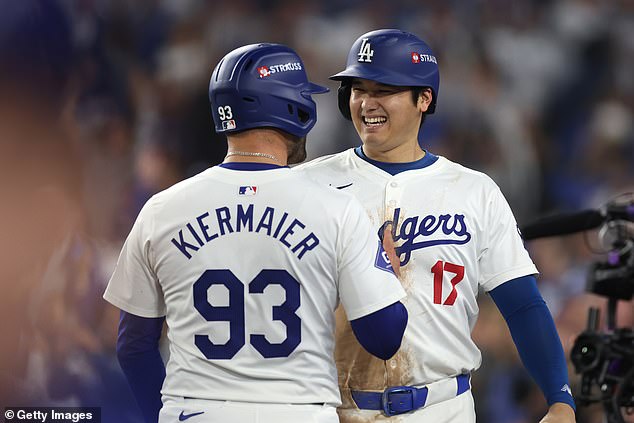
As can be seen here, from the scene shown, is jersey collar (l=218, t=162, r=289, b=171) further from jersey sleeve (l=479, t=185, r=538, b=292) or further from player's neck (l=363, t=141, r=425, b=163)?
jersey sleeve (l=479, t=185, r=538, b=292)

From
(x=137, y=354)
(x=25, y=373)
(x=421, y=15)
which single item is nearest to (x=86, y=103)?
(x=25, y=373)

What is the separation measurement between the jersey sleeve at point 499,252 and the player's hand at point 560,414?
366mm

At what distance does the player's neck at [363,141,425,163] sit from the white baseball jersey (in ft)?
1.98

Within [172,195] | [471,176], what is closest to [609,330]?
[471,176]

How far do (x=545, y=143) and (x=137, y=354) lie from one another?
4208 mm

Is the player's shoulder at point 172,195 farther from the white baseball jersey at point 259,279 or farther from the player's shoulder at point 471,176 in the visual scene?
the player's shoulder at point 471,176

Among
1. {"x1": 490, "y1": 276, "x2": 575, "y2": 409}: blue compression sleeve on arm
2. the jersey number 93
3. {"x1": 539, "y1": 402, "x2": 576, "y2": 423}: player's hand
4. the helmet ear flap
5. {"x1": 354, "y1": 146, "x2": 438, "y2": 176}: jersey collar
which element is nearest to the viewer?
the jersey number 93

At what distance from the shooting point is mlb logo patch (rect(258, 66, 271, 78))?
2.22 metres

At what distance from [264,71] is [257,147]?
183 mm

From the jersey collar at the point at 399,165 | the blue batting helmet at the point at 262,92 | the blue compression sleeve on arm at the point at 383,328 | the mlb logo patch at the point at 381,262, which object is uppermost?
the blue batting helmet at the point at 262,92

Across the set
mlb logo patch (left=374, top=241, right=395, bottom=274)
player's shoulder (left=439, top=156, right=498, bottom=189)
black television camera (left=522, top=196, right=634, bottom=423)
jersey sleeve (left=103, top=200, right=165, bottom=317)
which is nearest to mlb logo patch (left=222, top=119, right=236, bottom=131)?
jersey sleeve (left=103, top=200, right=165, bottom=317)

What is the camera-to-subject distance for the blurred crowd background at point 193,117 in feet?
19.0

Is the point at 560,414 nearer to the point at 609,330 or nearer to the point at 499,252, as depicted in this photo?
the point at 499,252

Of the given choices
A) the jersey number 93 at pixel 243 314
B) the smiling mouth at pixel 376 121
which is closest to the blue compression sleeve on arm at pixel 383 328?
the jersey number 93 at pixel 243 314
